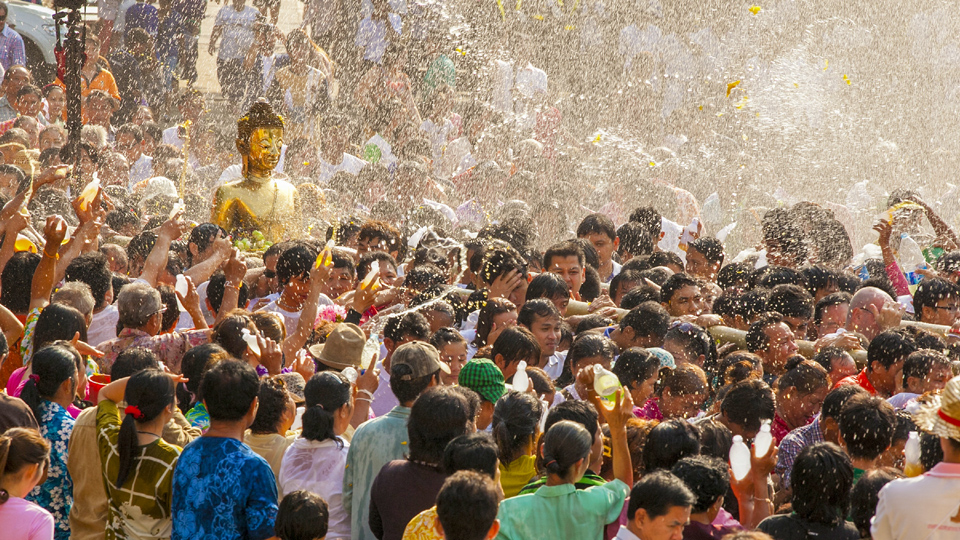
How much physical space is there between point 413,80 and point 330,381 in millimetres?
8813

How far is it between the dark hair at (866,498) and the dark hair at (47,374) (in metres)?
2.86

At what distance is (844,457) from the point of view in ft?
11.6

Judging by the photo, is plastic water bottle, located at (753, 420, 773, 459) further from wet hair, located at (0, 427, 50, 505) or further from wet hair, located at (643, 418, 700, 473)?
wet hair, located at (0, 427, 50, 505)

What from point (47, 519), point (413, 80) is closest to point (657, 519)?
point (47, 519)

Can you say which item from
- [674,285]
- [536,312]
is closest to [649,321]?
[536,312]

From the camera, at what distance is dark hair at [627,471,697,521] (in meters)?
3.27

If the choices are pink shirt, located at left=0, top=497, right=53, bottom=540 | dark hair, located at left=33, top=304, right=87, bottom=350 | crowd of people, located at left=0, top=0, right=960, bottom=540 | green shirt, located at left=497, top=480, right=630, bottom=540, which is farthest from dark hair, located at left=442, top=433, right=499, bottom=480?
dark hair, located at left=33, top=304, right=87, bottom=350

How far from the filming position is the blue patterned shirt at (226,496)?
3480 mm

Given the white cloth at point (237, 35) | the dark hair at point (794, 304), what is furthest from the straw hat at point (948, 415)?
the white cloth at point (237, 35)

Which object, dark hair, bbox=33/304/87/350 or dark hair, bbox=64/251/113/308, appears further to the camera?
dark hair, bbox=64/251/113/308

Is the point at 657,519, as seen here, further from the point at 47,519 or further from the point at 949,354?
the point at 949,354

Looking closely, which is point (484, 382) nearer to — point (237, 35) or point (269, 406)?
point (269, 406)

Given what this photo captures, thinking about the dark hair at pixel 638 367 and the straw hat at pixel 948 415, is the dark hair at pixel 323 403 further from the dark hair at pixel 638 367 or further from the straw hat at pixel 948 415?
the straw hat at pixel 948 415

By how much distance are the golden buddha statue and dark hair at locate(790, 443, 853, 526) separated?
6175mm
